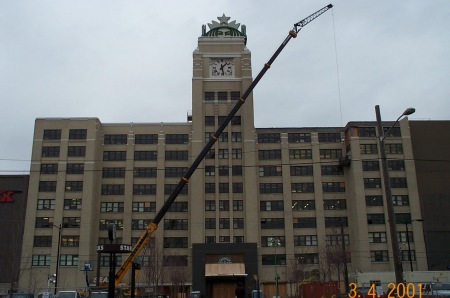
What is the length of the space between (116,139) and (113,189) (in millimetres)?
9068

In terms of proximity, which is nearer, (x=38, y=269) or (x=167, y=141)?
(x=38, y=269)

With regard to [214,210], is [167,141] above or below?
above

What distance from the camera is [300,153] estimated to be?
86812mm

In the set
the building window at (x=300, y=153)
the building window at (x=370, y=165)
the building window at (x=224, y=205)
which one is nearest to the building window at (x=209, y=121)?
the building window at (x=224, y=205)

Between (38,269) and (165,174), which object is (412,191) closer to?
(165,174)

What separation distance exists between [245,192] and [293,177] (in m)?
9.91

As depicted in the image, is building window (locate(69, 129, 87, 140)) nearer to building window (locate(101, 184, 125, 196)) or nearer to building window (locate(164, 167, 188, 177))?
building window (locate(101, 184, 125, 196))

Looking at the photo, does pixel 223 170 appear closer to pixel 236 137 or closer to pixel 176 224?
pixel 236 137

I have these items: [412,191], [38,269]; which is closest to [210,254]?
[38,269]

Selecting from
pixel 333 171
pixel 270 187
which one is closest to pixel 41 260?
pixel 270 187

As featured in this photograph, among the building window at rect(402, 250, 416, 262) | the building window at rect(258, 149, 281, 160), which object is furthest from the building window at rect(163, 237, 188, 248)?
the building window at rect(402, 250, 416, 262)

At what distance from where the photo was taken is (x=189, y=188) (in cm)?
8325

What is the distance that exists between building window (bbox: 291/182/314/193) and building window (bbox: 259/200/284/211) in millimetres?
3321

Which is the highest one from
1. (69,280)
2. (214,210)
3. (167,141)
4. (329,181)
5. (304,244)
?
(167,141)
